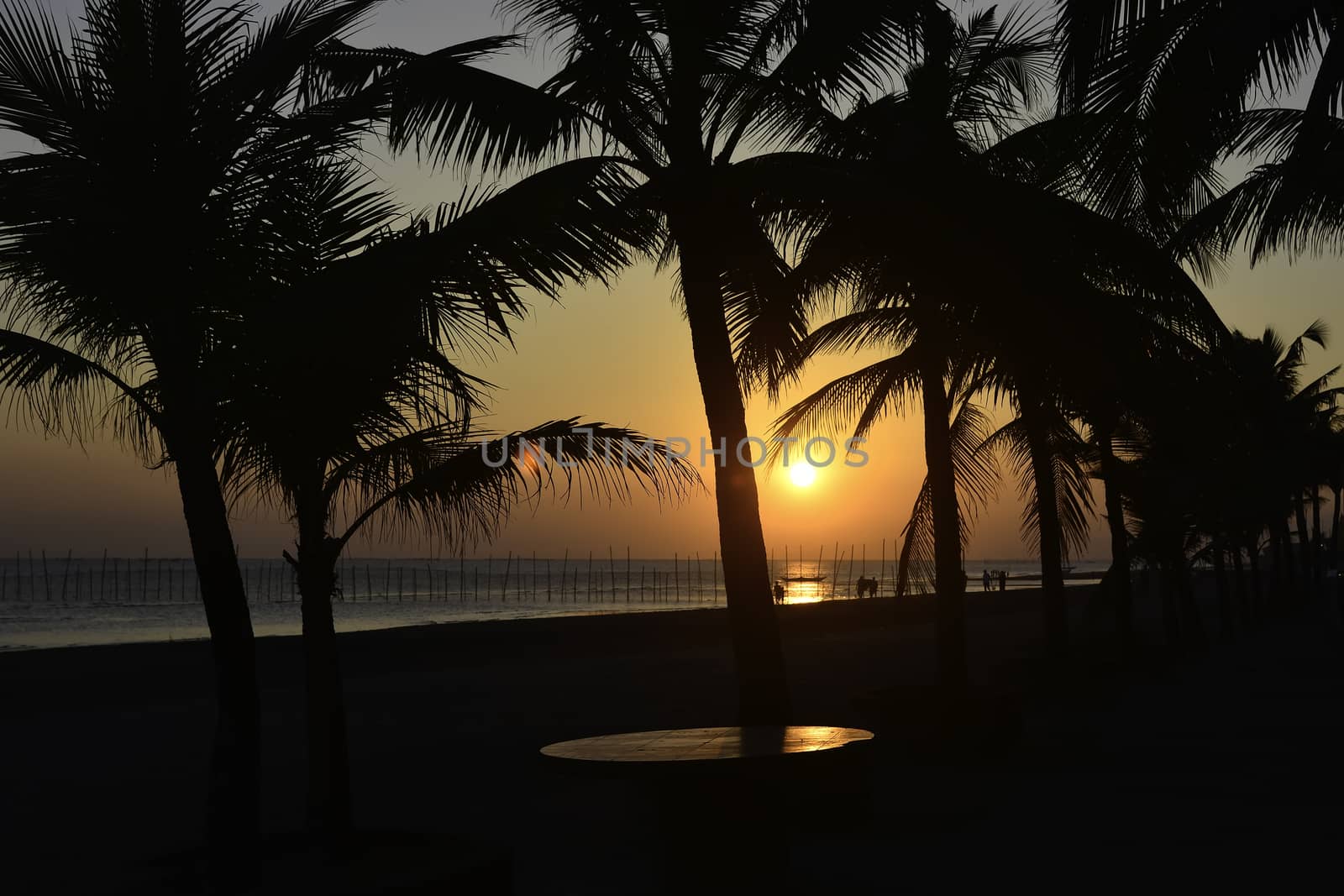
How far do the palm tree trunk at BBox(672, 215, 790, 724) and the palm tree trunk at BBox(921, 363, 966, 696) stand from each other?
127 inches

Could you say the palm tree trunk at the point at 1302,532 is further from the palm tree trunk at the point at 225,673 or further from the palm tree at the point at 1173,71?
the palm tree trunk at the point at 225,673

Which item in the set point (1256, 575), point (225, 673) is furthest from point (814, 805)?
point (1256, 575)

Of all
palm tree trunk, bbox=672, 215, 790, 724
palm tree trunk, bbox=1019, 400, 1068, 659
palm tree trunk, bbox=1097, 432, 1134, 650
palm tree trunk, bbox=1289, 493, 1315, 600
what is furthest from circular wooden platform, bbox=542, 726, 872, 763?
palm tree trunk, bbox=1289, 493, 1315, 600

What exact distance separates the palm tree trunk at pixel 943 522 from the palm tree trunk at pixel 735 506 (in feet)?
10.6

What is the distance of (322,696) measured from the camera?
703cm

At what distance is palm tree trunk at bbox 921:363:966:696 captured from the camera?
13211 mm

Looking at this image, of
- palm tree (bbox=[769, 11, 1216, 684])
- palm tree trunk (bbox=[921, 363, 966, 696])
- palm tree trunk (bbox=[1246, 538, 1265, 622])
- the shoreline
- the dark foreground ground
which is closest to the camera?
the dark foreground ground

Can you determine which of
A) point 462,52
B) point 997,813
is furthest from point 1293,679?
point 462,52

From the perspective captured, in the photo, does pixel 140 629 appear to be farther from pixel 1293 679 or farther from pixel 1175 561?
pixel 1293 679

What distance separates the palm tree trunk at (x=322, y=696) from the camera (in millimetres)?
6922

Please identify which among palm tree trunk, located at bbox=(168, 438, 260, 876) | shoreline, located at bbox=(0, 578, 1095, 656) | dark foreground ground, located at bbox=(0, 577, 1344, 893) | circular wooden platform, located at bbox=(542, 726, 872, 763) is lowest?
shoreline, located at bbox=(0, 578, 1095, 656)

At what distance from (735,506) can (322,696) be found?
4308mm

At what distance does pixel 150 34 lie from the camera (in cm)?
589

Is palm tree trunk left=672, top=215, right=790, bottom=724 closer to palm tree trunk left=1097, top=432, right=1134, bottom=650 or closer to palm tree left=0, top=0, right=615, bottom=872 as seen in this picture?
palm tree left=0, top=0, right=615, bottom=872
